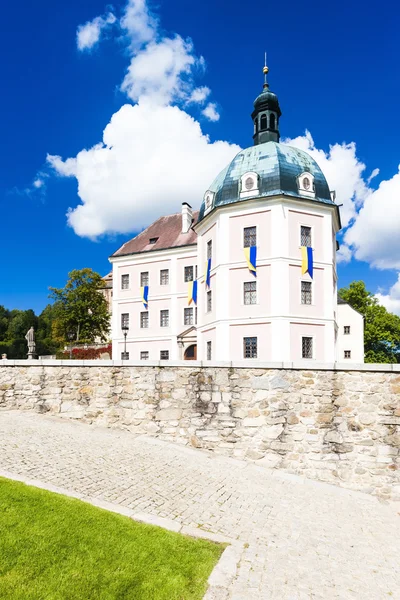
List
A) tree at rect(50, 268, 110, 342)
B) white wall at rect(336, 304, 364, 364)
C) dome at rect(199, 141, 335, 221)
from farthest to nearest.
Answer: tree at rect(50, 268, 110, 342)
white wall at rect(336, 304, 364, 364)
dome at rect(199, 141, 335, 221)

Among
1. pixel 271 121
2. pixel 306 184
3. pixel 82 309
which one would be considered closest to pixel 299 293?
pixel 306 184

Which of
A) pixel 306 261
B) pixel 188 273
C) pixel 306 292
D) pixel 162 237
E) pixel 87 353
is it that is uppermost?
pixel 162 237

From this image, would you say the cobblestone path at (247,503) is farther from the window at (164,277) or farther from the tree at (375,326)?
the tree at (375,326)

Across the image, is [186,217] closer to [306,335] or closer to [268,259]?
[268,259]

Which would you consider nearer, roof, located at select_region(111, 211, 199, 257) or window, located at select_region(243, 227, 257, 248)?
window, located at select_region(243, 227, 257, 248)

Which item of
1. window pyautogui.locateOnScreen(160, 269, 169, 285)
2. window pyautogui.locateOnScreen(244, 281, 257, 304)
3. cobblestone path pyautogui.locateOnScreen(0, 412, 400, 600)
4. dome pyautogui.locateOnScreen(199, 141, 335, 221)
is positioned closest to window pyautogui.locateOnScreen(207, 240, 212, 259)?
dome pyautogui.locateOnScreen(199, 141, 335, 221)

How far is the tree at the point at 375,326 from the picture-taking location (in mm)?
44188

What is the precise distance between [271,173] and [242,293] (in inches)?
318

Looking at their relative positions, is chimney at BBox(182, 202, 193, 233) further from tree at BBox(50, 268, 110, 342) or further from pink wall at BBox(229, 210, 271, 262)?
tree at BBox(50, 268, 110, 342)

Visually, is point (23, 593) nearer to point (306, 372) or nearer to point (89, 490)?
point (89, 490)

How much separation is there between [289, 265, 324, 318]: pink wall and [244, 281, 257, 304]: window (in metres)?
2.25

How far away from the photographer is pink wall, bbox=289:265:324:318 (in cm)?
2508

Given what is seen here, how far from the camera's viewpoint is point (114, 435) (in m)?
12.6

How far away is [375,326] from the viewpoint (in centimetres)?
4462
